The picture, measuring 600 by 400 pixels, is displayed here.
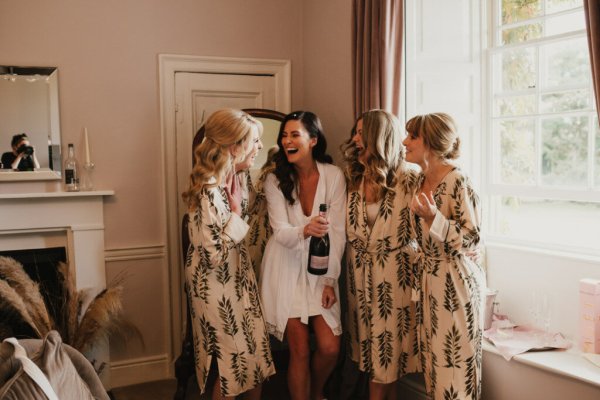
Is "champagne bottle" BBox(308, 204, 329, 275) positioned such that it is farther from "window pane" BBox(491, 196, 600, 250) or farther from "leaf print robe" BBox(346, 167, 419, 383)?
"window pane" BBox(491, 196, 600, 250)

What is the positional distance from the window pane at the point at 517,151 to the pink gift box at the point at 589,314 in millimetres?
745

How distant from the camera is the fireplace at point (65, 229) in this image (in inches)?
130

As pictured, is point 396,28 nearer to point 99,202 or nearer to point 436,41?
point 436,41

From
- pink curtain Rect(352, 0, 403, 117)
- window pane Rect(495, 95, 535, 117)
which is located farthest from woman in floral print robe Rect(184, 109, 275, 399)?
window pane Rect(495, 95, 535, 117)

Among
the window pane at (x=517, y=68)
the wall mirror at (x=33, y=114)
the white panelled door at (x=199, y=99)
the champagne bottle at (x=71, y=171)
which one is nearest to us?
the window pane at (x=517, y=68)

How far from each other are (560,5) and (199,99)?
2.15 m

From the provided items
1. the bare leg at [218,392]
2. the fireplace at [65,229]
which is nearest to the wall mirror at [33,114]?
the fireplace at [65,229]

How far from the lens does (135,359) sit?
3691 millimetres

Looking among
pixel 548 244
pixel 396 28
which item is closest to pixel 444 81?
pixel 396 28

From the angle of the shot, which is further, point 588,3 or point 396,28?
point 396,28

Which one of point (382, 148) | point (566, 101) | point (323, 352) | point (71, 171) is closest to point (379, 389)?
point (323, 352)

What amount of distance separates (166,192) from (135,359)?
1079 millimetres

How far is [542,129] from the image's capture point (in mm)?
2875

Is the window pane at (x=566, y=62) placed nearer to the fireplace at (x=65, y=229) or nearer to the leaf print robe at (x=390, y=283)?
the leaf print robe at (x=390, y=283)
